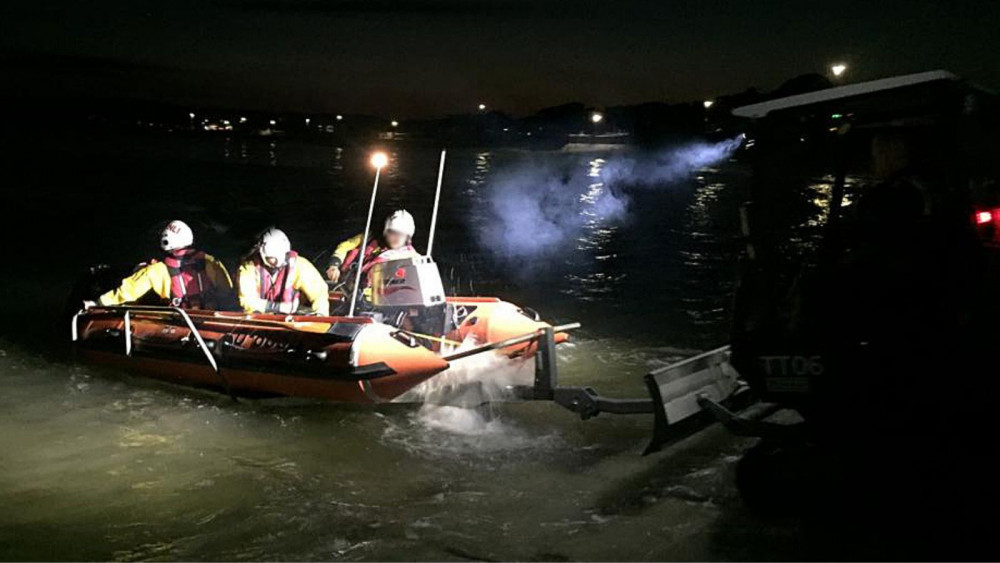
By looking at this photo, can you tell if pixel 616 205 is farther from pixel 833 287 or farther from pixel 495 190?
pixel 833 287

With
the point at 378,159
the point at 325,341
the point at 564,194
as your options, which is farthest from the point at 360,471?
the point at 564,194

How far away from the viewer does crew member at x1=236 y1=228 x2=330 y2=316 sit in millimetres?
9227

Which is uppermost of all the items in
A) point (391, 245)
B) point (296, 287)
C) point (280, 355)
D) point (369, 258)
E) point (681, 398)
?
point (391, 245)

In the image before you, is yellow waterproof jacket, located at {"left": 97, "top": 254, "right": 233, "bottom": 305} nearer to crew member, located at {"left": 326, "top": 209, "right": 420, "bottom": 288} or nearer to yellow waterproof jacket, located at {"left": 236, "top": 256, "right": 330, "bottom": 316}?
yellow waterproof jacket, located at {"left": 236, "top": 256, "right": 330, "bottom": 316}

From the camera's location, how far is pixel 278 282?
9.36 meters

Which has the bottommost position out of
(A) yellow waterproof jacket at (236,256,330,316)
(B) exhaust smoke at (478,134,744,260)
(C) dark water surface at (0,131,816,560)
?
(C) dark water surface at (0,131,816,560)

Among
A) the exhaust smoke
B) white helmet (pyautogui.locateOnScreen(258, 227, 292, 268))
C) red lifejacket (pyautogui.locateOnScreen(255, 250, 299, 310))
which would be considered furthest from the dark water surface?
the exhaust smoke

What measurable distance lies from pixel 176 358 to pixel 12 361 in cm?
345

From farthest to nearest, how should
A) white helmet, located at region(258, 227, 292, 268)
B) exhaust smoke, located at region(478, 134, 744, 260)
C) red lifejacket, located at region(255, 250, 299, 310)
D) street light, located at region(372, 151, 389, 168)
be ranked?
exhaust smoke, located at region(478, 134, 744, 260)
red lifejacket, located at region(255, 250, 299, 310)
white helmet, located at region(258, 227, 292, 268)
street light, located at region(372, 151, 389, 168)

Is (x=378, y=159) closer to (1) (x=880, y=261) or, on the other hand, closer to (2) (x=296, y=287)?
(2) (x=296, y=287)

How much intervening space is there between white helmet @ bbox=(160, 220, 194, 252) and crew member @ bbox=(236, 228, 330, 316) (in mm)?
1003

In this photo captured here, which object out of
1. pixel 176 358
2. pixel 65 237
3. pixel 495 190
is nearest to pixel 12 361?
pixel 176 358

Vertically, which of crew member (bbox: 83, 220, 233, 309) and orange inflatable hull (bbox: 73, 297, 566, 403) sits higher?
crew member (bbox: 83, 220, 233, 309)

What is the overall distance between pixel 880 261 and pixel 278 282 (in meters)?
6.56
